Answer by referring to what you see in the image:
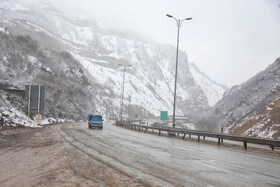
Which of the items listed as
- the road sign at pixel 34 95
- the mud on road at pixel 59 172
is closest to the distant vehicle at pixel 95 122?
the road sign at pixel 34 95

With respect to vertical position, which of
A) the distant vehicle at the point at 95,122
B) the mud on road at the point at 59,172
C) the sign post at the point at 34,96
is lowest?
the distant vehicle at the point at 95,122

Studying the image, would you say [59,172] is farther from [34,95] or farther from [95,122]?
[95,122]

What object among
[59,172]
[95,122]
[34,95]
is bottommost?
[95,122]

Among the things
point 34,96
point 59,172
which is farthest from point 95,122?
point 59,172

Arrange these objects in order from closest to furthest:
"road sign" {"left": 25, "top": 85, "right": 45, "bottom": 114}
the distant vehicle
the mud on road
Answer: the mud on road
"road sign" {"left": 25, "top": 85, "right": 45, "bottom": 114}
the distant vehicle

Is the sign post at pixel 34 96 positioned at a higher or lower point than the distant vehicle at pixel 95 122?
higher

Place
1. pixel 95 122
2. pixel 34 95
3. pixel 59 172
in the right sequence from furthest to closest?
pixel 95 122, pixel 34 95, pixel 59 172

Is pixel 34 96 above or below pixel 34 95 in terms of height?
below

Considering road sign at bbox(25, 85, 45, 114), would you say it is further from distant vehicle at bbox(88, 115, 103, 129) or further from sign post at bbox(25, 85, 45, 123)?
distant vehicle at bbox(88, 115, 103, 129)

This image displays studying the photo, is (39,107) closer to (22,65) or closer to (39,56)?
(22,65)

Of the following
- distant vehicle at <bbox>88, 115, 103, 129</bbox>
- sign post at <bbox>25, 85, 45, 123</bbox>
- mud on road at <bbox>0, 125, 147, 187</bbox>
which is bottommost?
distant vehicle at <bbox>88, 115, 103, 129</bbox>

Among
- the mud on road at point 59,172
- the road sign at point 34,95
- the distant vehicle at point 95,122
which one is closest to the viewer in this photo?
the mud on road at point 59,172

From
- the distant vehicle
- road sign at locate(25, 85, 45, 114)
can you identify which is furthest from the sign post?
the distant vehicle

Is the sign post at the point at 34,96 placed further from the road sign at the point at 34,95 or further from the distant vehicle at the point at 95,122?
the distant vehicle at the point at 95,122
